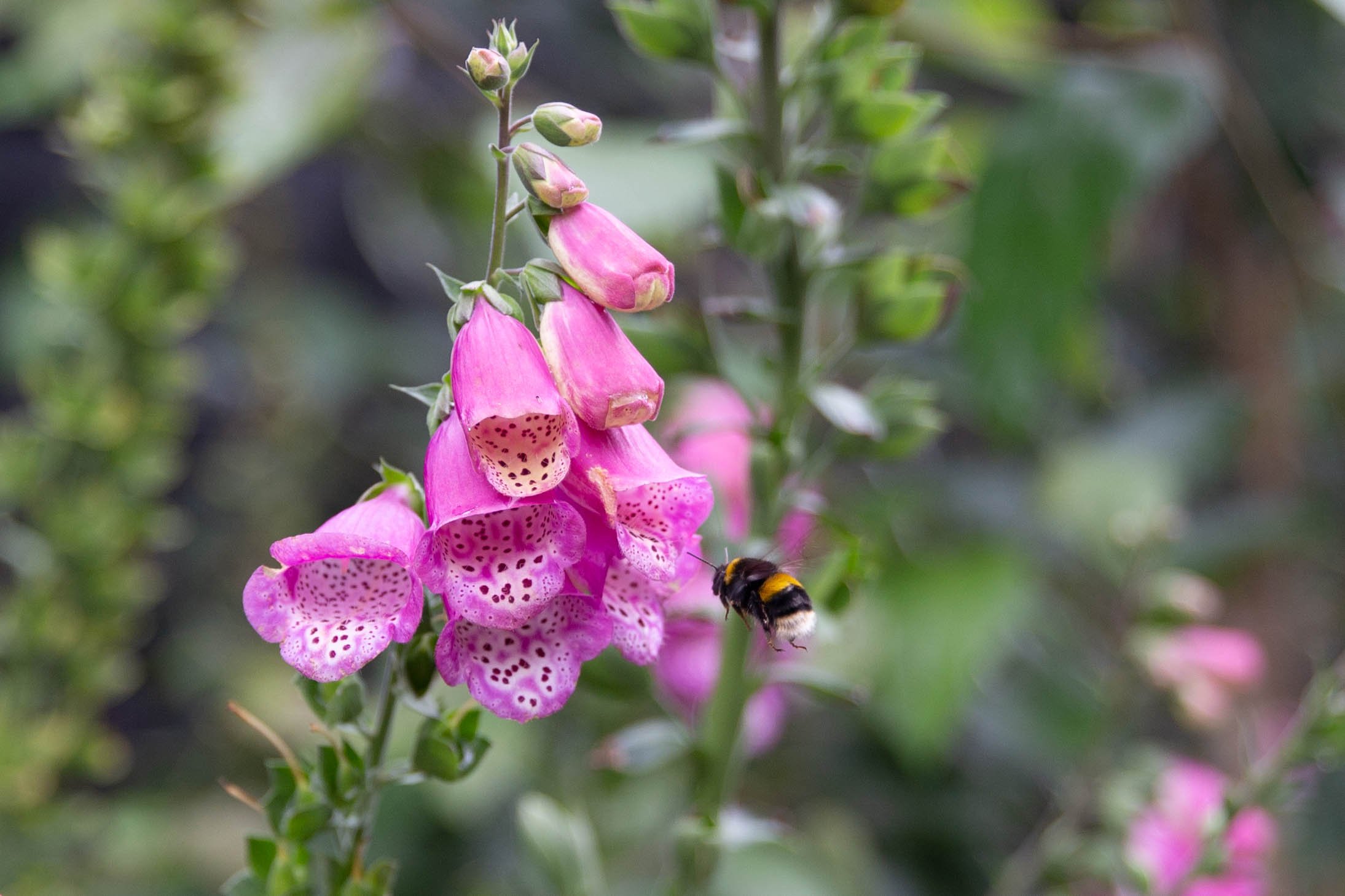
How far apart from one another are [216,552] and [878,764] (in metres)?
0.73

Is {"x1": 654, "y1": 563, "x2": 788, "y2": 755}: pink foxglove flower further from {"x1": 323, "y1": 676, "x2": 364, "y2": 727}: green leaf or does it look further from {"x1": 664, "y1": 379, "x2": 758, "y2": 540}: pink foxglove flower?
{"x1": 323, "y1": 676, "x2": 364, "y2": 727}: green leaf

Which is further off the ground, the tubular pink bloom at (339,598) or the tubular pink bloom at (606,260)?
the tubular pink bloom at (606,260)

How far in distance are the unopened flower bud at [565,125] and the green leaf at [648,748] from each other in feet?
0.82

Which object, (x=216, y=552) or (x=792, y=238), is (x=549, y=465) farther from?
(x=216, y=552)

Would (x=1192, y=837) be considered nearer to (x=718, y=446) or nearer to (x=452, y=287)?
(x=718, y=446)

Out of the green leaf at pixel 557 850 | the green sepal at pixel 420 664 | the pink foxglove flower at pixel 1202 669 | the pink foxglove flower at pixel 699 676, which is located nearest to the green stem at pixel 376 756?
the green sepal at pixel 420 664

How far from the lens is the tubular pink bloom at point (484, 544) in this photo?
0.31 meters

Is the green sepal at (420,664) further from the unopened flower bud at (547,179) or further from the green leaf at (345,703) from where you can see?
the unopened flower bud at (547,179)

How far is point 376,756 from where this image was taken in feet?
1.07

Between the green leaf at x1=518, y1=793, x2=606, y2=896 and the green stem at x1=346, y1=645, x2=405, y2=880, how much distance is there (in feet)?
0.35

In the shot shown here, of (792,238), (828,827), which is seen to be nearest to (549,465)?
(792,238)

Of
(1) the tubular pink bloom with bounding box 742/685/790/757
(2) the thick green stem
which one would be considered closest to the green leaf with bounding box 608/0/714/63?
(2) the thick green stem

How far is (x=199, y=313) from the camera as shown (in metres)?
0.73

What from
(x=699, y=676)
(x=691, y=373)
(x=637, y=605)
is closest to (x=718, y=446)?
(x=699, y=676)
